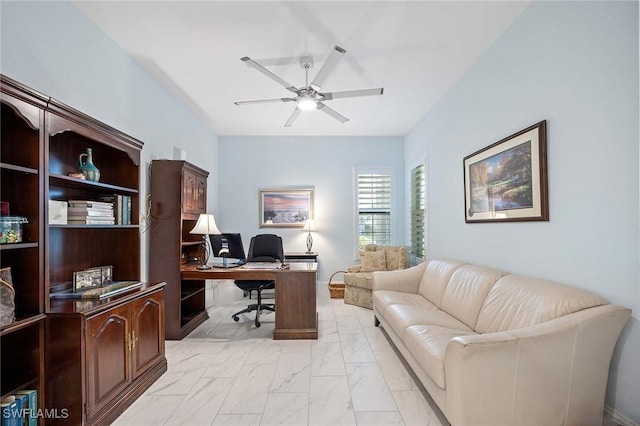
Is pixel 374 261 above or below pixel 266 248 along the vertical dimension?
below

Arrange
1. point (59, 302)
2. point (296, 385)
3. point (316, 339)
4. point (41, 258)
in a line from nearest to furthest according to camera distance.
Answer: point (41, 258) → point (59, 302) → point (296, 385) → point (316, 339)

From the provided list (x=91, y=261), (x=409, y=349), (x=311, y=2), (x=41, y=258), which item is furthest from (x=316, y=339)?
(x=311, y=2)

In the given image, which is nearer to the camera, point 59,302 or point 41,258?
point 41,258

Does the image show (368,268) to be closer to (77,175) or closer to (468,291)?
(468,291)

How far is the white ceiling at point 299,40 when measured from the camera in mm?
2367

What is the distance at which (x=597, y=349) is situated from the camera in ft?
5.54

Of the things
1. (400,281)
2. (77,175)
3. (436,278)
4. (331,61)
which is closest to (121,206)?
(77,175)

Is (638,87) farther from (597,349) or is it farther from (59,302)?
(59,302)

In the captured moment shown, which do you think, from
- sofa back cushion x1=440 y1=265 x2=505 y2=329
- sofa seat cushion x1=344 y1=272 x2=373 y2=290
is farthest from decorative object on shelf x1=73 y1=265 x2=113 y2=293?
sofa seat cushion x1=344 y1=272 x2=373 y2=290

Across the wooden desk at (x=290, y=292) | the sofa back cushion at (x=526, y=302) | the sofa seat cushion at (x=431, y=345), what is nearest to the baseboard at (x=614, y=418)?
the sofa back cushion at (x=526, y=302)

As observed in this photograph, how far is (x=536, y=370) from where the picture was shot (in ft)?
5.48

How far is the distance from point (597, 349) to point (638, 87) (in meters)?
1.38

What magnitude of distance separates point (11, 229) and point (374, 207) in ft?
16.4

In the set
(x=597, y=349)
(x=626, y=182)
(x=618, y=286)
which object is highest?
(x=626, y=182)
